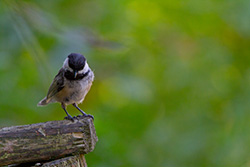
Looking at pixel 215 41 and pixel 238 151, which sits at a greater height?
pixel 215 41

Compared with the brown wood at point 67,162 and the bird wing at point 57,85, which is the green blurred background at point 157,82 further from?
the brown wood at point 67,162

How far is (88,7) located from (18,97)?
1.05 metres

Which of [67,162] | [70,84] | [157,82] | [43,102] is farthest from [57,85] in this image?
[67,162]

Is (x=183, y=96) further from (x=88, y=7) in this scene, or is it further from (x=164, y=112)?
(x=88, y=7)

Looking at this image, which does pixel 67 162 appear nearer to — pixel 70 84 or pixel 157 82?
pixel 70 84

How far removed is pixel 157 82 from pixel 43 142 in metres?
2.91

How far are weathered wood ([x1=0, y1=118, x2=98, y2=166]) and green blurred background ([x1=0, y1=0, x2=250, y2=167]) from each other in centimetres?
122

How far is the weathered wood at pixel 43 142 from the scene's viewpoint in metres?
1.95

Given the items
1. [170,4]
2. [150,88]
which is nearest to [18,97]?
[150,88]

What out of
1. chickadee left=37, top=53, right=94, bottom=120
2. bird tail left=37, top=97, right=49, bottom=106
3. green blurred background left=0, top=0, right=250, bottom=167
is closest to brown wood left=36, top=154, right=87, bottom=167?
green blurred background left=0, top=0, right=250, bottom=167

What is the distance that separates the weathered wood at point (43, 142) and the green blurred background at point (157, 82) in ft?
3.99

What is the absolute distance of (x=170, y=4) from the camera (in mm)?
4301

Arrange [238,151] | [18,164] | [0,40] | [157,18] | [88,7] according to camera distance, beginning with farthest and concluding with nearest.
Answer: [157,18] < [88,7] < [238,151] < [0,40] < [18,164]

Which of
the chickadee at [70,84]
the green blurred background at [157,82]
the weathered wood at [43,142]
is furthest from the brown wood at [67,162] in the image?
the chickadee at [70,84]
